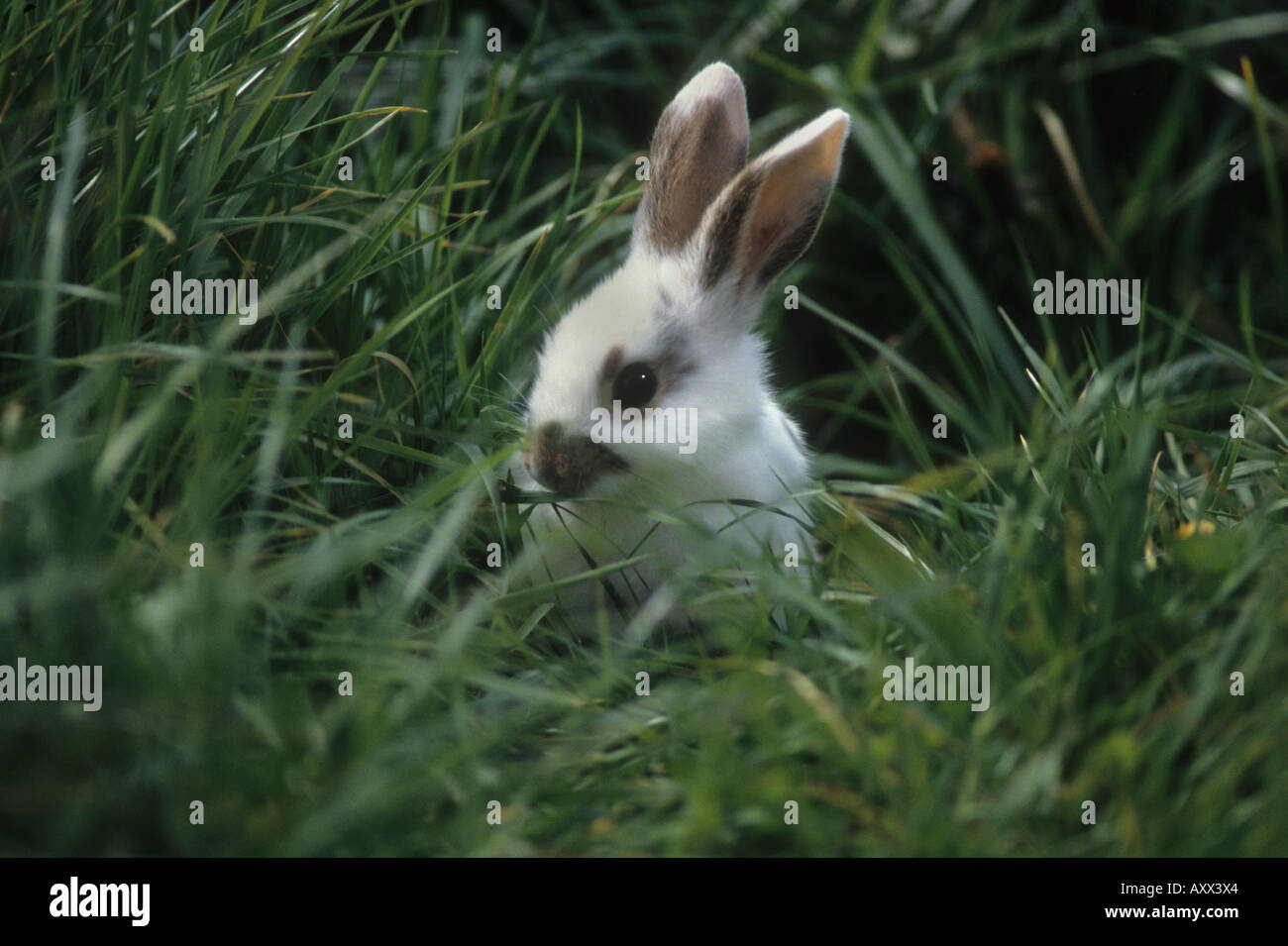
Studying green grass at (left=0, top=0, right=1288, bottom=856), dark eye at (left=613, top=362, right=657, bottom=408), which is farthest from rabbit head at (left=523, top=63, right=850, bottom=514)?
green grass at (left=0, top=0, right=1288, bottom=856)

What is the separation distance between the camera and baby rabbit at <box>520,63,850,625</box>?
11.4 feet

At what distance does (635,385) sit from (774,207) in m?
0.76

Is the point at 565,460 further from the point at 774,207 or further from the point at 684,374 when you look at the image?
the point at 774,207

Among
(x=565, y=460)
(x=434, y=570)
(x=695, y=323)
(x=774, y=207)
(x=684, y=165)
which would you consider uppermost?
(x=684, y=165)

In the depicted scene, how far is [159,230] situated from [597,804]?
5.86 feet

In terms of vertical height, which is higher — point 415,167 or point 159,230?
point 415,167

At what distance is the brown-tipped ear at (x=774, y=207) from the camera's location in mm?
3664

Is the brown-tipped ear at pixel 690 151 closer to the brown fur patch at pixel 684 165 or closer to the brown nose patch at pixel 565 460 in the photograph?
the brown fur patch at pixel 684 165

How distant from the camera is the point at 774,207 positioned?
3.84 meters

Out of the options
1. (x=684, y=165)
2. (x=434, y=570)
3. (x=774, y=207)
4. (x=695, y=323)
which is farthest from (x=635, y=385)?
(x=434, y=570)
